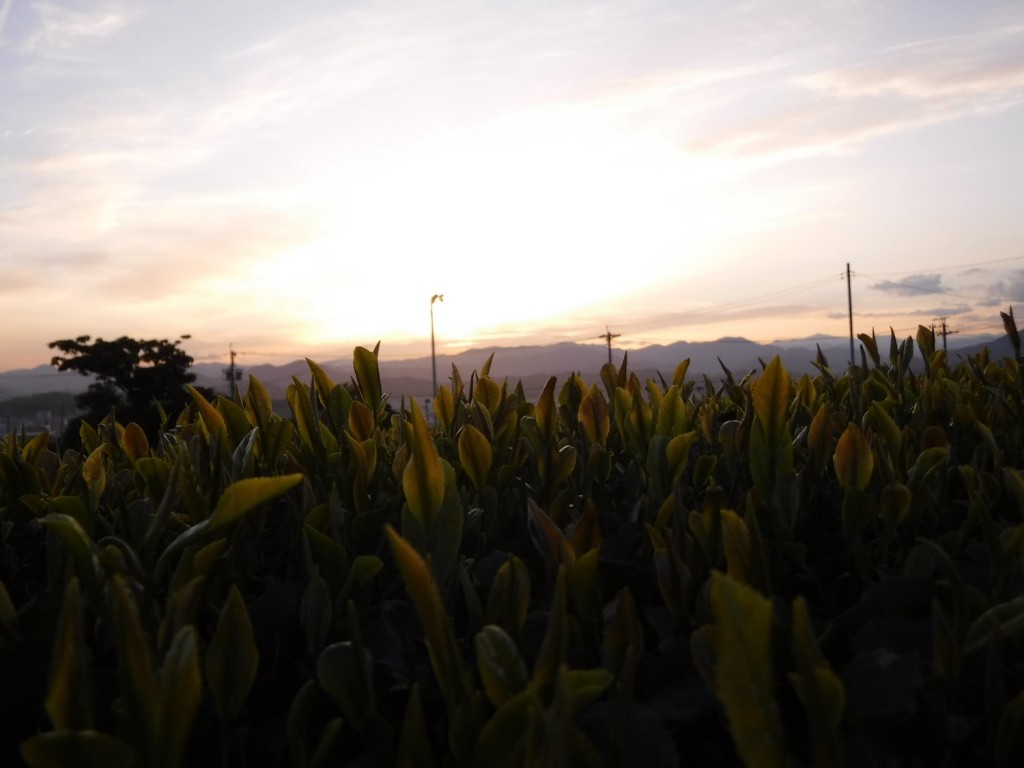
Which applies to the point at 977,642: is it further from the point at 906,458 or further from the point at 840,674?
the point at 906,458

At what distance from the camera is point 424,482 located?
966 millimetres

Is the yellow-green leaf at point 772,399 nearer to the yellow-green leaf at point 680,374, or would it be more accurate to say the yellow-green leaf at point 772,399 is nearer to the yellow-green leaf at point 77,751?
the yellow-green leaf at point 680,374

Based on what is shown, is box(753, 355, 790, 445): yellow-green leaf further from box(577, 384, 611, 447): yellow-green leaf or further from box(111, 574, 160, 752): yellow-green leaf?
box(111, 574, 160, 752): yellow-green leaf

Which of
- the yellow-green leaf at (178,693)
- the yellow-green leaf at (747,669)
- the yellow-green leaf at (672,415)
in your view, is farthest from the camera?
the yellow-green leaf at (672,415)

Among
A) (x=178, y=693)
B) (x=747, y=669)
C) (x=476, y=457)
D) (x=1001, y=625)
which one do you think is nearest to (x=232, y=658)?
(x=178, y=693)

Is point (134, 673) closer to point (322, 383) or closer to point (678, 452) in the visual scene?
point (678, 452)

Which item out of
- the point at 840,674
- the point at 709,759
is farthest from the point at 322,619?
the point at 840,674

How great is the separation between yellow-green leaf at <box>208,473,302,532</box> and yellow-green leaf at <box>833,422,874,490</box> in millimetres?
797

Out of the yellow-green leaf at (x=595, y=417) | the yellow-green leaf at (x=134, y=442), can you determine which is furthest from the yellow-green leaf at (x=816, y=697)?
the yellow-green leaf at (x=134, y=442)

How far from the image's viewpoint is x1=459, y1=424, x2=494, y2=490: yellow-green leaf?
4.30 feet

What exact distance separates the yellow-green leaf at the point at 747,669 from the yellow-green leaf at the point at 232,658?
1.44 ft

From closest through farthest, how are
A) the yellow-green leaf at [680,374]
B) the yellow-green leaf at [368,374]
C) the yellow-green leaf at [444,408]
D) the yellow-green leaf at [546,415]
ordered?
the yellow-green leaf at [546,415] → the yellow-green leaf at [368,374] → the yellow-green leaf at [444,408] → the yellow-green leaf at [680,374]

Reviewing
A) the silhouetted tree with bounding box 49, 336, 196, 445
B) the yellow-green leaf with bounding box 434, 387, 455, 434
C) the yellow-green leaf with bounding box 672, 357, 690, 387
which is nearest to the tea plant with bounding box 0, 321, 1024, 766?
the yellow-green leaf with bounding box 434, 387, 455, 434

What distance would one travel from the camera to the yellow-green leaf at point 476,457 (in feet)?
4.30
